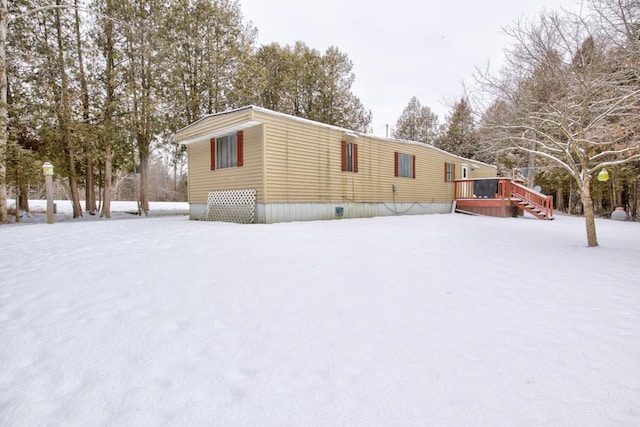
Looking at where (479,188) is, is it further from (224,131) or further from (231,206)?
(224,131)

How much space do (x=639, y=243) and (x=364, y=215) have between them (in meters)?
7.21

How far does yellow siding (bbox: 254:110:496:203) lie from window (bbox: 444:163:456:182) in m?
1.62

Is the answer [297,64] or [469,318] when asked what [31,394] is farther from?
[297,64]

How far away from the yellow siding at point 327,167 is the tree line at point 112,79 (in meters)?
6.55

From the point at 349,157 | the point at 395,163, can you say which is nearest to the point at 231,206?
the point at 349,157

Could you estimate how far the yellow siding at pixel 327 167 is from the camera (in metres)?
9.05

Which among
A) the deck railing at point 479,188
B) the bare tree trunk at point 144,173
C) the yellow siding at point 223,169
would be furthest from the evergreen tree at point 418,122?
the yellow siding at point 223,169

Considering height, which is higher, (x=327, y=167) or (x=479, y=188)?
(x=327, y=167)

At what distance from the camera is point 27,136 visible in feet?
41.4

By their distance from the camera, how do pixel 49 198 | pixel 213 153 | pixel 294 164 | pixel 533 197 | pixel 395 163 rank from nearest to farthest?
pixel 294 164 < pixel 49 198 < pixel 213 153 < pixel 395 163 < pixel 533 197

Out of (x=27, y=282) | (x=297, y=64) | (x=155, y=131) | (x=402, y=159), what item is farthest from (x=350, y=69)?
(x=27, y=282)

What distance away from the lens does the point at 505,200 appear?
44.0 ft

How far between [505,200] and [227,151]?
11.5m

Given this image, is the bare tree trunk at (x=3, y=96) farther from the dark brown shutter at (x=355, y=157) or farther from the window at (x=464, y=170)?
the window at (x=464, y=170)
